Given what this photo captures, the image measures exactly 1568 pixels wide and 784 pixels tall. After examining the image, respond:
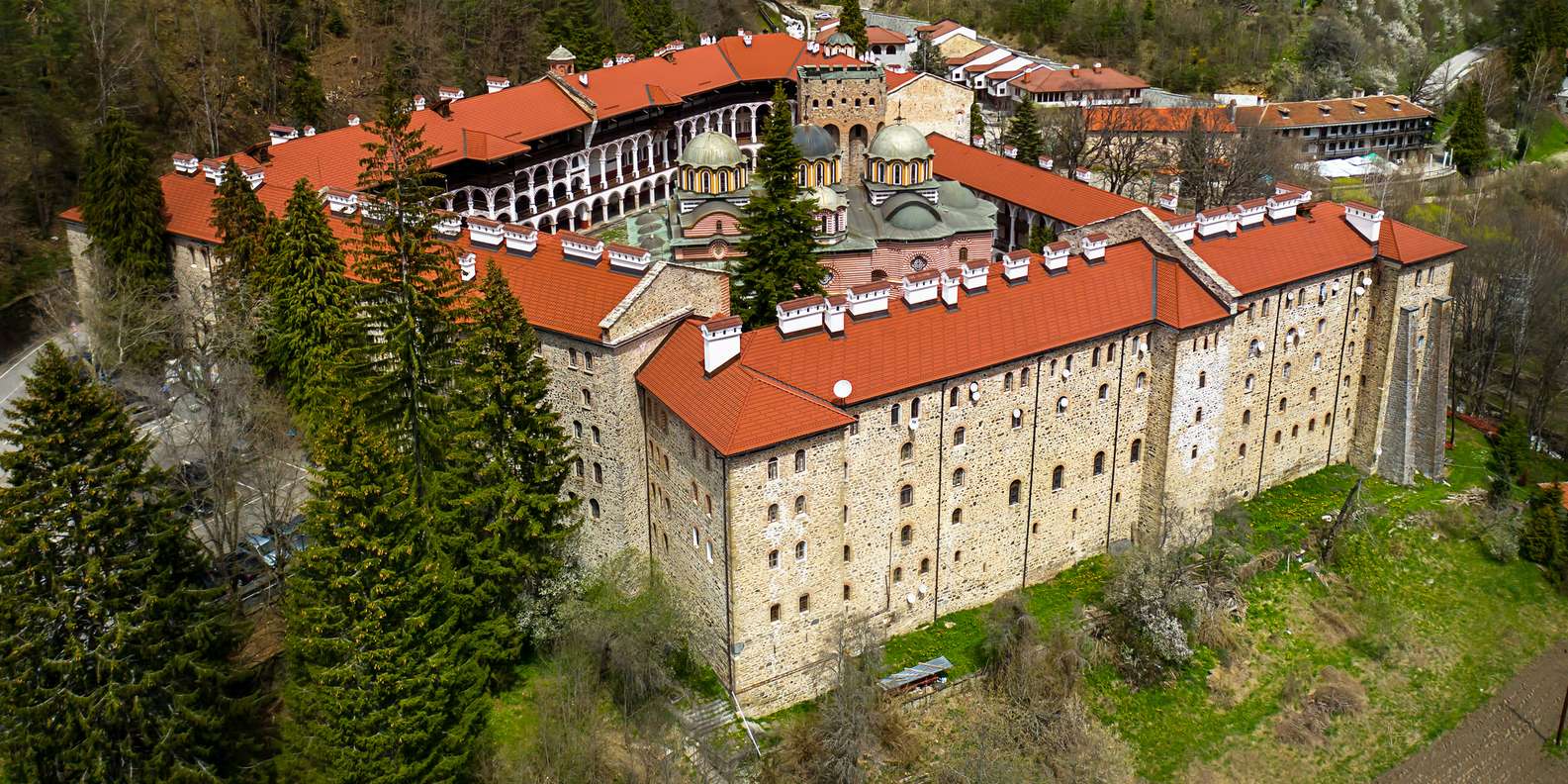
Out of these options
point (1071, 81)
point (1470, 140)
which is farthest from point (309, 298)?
point (1470, 140)

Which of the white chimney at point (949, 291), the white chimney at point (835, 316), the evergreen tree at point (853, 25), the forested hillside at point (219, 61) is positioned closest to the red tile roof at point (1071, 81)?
the evergreen tree at point (853, 25)

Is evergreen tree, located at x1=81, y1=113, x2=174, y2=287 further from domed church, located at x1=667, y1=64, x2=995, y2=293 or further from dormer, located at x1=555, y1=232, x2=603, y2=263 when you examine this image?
domed church, located at x1=667, y1=64, x2=995, y2=293

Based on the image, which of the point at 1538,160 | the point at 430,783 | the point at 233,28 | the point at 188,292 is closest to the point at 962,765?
the point at 430,783

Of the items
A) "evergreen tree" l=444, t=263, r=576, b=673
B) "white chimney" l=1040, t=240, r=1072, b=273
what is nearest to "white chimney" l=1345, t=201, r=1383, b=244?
"white chimney" l=1040, t=240, r=1072, b=273

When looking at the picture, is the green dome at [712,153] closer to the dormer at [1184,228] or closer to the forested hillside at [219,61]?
the dormer at [1184,228]

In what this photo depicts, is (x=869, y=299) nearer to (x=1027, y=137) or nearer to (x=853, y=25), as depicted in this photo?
(x=1027, y=137)

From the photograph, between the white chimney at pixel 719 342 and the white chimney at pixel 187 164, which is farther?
the white chimney at pixel 187 164
